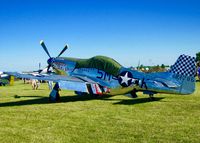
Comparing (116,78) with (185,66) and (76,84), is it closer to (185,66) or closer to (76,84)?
(76,84)

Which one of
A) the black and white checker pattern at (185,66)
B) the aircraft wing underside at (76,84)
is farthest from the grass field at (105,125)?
the aircraft wing underside at (76,84)

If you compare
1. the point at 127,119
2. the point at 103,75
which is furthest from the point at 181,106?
the point at 103,75

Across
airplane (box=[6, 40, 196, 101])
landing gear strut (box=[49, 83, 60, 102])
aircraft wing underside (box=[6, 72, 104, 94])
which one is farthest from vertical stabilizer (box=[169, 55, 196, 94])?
landing gear strut (box=[49, 83, 60, 102])

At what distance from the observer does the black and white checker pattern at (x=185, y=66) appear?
45.8ft

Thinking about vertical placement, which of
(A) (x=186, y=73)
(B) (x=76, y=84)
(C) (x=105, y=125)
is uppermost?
(A) (x=186, y=73)

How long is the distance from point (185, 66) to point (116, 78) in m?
3.93

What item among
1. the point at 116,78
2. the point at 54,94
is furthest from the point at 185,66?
the point at 54,94

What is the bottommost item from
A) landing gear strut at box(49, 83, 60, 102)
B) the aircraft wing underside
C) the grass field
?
the grass field

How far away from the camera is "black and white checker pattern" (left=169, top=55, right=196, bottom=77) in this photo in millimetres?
13970

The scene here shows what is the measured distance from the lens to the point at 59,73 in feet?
65.4

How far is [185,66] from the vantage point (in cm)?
1412

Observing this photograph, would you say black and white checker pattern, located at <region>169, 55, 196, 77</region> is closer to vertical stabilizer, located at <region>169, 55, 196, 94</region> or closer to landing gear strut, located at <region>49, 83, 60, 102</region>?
vertical stabilizer, located at <region>169, 55, 196, 94</region>

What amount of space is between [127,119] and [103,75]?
22.3 ft

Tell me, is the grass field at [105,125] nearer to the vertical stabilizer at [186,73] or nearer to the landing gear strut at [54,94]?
the vertical stabilizer at [186,73]
